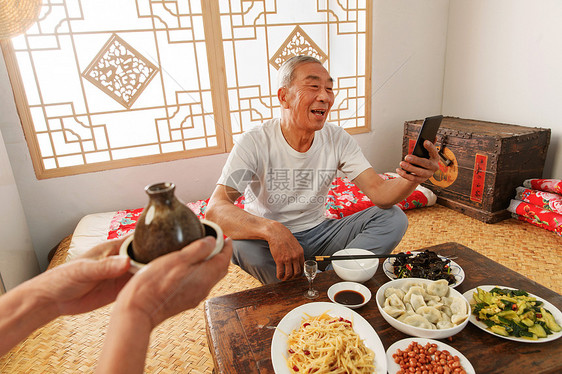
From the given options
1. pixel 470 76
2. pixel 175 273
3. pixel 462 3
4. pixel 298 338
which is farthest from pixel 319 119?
pixel 462 3

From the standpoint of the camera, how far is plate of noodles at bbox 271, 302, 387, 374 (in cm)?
95

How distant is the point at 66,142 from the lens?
2.88 meters

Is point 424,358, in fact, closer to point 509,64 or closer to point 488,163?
point 488,163

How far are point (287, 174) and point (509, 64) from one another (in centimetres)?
276

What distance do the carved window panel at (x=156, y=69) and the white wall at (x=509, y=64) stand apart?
3.58 feet

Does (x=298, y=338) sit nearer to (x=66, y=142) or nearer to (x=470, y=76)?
(x=66, y=142)

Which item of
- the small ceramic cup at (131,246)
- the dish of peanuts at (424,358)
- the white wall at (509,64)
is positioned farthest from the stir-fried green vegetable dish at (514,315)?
the white wall at (509,64)

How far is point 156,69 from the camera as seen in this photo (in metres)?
2.99

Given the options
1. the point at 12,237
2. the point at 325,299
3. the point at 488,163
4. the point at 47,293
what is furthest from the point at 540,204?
the point at 12,237

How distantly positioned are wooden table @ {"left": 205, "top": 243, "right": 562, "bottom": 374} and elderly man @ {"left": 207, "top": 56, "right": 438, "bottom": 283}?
0.41 metres

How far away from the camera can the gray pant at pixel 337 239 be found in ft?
5.67

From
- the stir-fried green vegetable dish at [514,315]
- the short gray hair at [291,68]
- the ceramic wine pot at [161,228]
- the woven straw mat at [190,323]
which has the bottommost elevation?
the woven straw mat at [190,323]

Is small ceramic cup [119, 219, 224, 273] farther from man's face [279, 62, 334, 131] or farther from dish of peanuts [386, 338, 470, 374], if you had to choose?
man's face [279, 62, 334, 131]

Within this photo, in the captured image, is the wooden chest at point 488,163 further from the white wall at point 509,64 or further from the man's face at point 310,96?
the man's face at point 310,96
